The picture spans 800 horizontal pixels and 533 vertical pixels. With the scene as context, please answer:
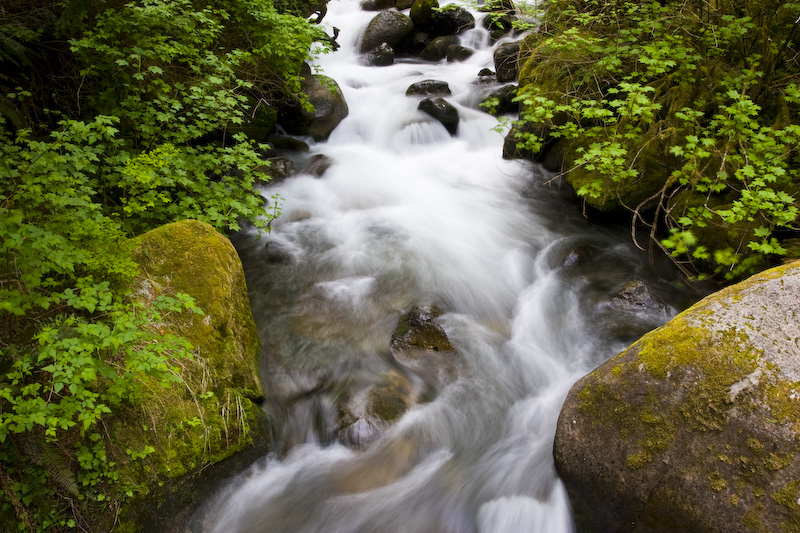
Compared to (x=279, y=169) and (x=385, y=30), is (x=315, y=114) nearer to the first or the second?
(x=279, y=169)

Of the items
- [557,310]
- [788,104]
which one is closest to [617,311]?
[557,310]

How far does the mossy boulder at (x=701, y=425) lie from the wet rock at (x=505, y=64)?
868cm

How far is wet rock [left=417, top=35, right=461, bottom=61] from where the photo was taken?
1288cm

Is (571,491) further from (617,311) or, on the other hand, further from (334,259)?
(334,259)

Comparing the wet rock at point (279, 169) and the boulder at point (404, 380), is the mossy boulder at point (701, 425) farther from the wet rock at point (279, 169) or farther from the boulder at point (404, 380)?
the wet rock at point (279, 169)

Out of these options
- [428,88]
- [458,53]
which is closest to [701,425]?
[428,88]

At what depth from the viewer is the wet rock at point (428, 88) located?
1006cm

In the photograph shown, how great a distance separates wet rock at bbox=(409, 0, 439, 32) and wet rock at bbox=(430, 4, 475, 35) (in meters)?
0.18

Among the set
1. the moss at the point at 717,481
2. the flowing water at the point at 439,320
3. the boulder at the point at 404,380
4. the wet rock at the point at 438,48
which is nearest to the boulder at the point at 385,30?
the wet rock at the point at 438,48

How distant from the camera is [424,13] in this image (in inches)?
536

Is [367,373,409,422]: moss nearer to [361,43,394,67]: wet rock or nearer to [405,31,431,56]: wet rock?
[361,43,394,67]: wet rock

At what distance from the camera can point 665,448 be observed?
2609 mm

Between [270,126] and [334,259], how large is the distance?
135 inches

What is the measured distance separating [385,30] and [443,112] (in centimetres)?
554
